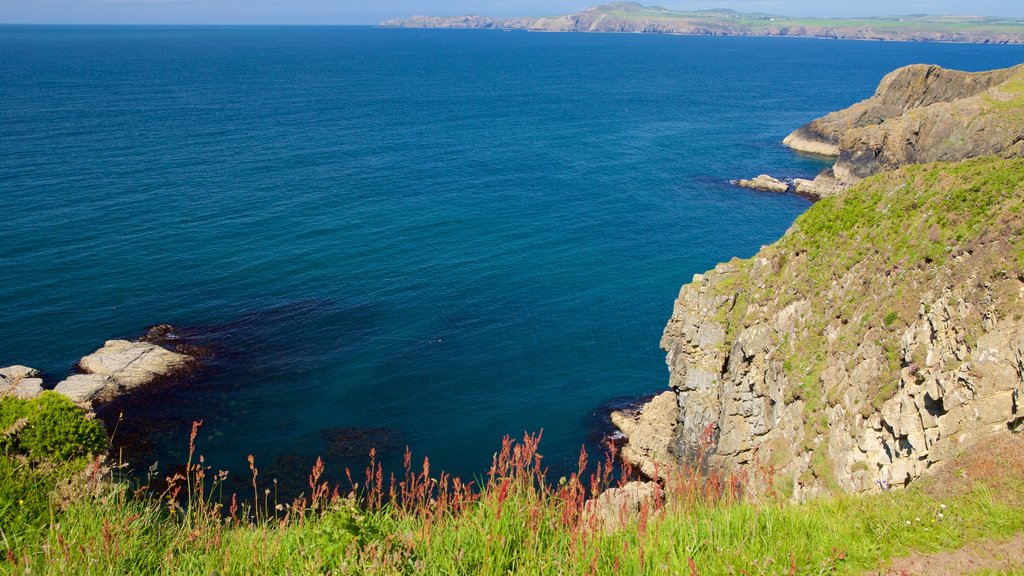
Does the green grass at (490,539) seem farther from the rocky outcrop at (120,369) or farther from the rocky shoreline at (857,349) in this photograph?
the rocky outcrop at (120,369)

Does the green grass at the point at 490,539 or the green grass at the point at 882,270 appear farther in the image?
the green grass at the point at 882,270

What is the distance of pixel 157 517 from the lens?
10.5m

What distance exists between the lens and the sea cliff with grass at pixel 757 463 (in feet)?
28.7

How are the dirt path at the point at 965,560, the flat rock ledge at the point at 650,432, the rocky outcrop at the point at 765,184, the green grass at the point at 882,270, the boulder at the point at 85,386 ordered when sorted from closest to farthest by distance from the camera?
1. the dirt path at the point at 965,560
2. the green grass at the point at 882,270
3. the flat rock ledge at the point at 650,432
4. the boulder at the point at 85,386
5. the rocky outcrop at the point at 765,184

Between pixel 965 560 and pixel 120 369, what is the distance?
1719 inches

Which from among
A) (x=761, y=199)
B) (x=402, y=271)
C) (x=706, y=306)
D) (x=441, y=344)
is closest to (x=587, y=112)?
(x=761, y=199)

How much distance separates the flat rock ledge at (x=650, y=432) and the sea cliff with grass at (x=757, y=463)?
0.12 meters

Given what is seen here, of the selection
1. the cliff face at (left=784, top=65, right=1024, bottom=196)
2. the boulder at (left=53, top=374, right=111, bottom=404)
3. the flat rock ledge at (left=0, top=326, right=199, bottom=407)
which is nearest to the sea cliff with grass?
the flat rock ledge at (left=0, top=326, right=199, bottom=407)

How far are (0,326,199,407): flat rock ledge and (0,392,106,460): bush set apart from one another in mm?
17302

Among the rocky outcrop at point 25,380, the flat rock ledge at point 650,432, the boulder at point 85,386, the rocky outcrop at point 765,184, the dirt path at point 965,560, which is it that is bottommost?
the flat rock ledge at point 650,432

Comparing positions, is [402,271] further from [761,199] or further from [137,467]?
[761,199]

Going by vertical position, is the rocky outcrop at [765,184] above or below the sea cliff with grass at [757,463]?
below

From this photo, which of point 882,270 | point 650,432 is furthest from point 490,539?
point 650,432

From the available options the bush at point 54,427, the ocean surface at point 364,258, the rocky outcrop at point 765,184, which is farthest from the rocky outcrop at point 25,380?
the rocky outcrop at point 765,184
